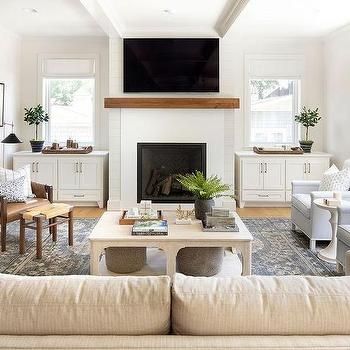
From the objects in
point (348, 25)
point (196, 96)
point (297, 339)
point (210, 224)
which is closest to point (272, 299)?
point (297, 339)

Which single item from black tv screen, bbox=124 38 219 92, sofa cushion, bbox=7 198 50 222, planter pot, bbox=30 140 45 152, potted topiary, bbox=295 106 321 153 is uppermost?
black tv screen, bbox=124 38 219 92

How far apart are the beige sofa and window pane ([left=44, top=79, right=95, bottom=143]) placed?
591 centimetres

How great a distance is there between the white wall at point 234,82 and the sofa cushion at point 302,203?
4.53ft

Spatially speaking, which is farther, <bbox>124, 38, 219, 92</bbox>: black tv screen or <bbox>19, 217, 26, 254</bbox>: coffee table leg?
<bbox>124, 38, 219, 92</bbox>: black tv screen

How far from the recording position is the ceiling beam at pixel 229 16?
14.9ft

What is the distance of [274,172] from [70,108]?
3404 mm

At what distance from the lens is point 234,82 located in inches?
242

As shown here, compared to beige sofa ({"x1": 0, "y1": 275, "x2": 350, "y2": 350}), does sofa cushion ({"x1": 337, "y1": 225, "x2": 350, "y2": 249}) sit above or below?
below

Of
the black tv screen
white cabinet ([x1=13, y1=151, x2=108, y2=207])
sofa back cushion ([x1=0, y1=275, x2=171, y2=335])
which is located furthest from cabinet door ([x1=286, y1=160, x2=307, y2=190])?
sofa back cushion ([x1=0, y1=275, x2=171, y2=335])

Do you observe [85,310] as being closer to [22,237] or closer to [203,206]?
[203,206]

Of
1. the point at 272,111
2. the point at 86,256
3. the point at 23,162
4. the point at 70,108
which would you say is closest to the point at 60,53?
the point at 70,108

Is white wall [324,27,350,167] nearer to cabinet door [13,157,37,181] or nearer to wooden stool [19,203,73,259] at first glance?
wooden stool [19,203,73,259]

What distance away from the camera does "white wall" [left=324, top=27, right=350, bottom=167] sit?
5902 millimetres

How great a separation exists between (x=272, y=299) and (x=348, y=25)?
18.2ft
